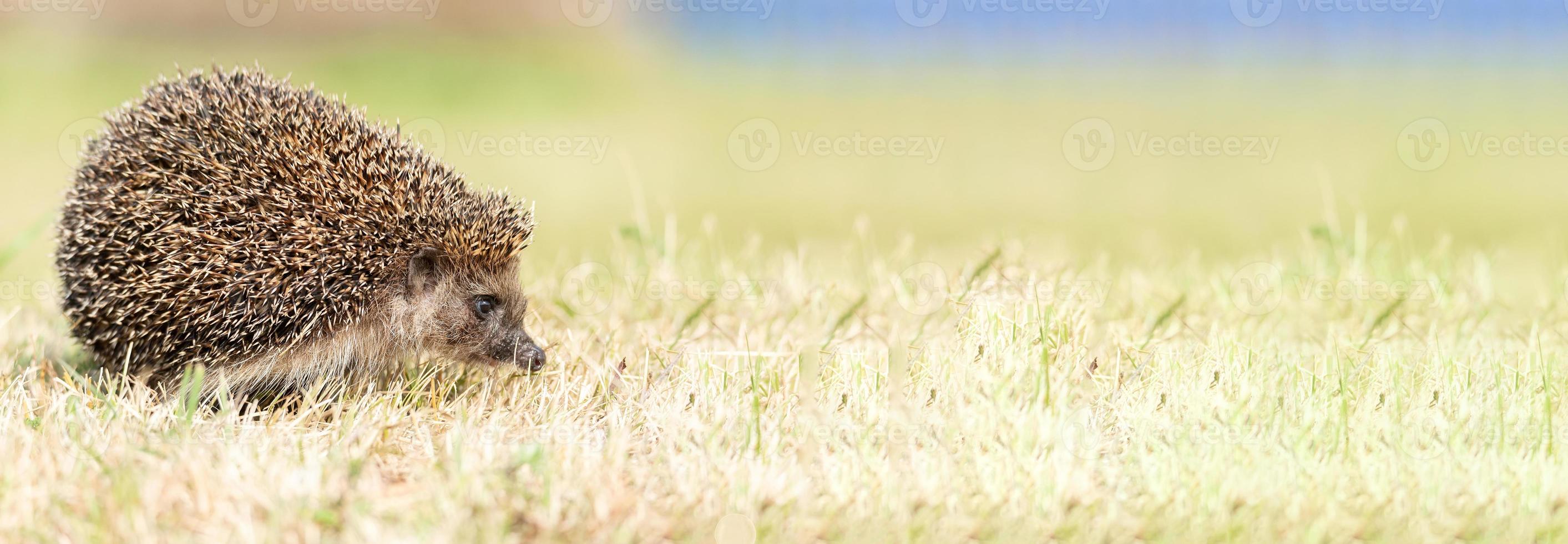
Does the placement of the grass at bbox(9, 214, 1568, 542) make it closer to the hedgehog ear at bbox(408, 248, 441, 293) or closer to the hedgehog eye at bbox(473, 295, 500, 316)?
the hedgehog eye at bbox(473, 295, 500, 316)

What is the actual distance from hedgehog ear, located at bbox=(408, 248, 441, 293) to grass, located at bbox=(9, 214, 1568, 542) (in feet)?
1.68

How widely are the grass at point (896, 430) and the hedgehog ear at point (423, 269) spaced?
51cm

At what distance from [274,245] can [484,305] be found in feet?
3.59

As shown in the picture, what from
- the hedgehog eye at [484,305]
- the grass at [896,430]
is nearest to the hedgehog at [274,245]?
the hedgehog eye at [484,305]

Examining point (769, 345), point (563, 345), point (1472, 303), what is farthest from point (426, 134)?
point (1472, 303)

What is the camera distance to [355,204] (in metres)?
5.73

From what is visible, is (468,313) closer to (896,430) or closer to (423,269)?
(423,269)

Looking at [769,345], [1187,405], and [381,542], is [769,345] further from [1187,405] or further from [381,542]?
[381,542]

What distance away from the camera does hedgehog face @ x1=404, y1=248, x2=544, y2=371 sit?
609 cm

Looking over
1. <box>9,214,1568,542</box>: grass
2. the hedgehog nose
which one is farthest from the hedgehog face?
<box>9,214,1568,542</box>: grass

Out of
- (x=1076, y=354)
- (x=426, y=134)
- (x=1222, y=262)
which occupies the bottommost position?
(x=1076, y=354)

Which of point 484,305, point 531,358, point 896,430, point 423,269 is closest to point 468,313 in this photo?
point 484,305

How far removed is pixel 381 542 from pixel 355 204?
2.44 meters

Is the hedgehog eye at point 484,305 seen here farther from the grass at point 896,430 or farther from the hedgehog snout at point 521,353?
the grass at point 896,430
